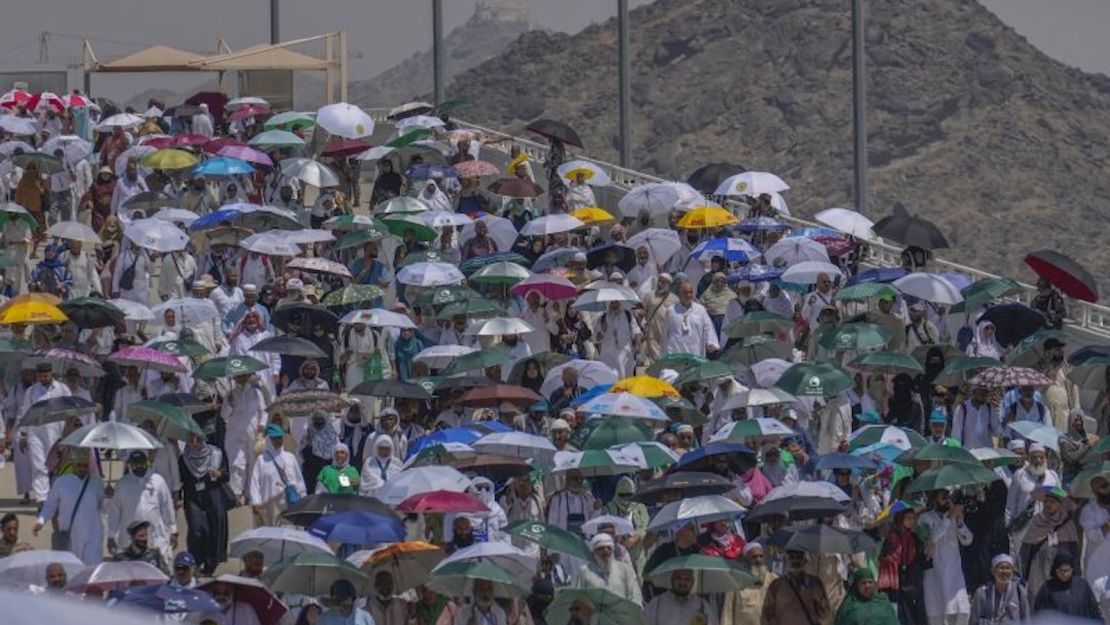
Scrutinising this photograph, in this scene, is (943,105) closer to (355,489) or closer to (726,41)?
(726,41)

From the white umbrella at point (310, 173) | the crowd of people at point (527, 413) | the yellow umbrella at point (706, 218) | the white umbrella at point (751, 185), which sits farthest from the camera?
the white umbrella at point (310, 173)

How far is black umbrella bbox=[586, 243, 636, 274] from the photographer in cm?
2592

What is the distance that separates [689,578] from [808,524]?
114 cm

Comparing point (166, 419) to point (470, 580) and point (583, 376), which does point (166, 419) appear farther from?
point (583, 376)

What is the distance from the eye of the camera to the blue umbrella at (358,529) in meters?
16.3

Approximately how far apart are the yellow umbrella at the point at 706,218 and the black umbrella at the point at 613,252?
4.02 feet

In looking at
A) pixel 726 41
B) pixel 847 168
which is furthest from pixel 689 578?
pixel 726 41

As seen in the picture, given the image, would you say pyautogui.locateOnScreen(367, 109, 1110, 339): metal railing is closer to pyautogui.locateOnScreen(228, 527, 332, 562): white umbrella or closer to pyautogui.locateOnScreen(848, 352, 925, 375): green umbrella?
pyautogui.locateOnScreen(848, 352, 925, 375): green umbrella

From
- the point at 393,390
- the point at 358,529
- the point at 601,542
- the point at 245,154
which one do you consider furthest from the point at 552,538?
the point at 245,154

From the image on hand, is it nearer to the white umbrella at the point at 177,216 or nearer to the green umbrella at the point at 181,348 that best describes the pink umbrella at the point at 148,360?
the green umbrella at the point at 181,348

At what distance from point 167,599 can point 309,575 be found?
3.81ft

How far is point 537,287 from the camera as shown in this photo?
24219mm

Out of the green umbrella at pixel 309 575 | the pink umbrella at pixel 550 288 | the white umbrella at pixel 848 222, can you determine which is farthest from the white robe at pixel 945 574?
the white umbrella at pixel 848 222

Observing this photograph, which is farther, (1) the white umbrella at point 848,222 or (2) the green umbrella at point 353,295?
(1) the white umbrella at point 848,222
